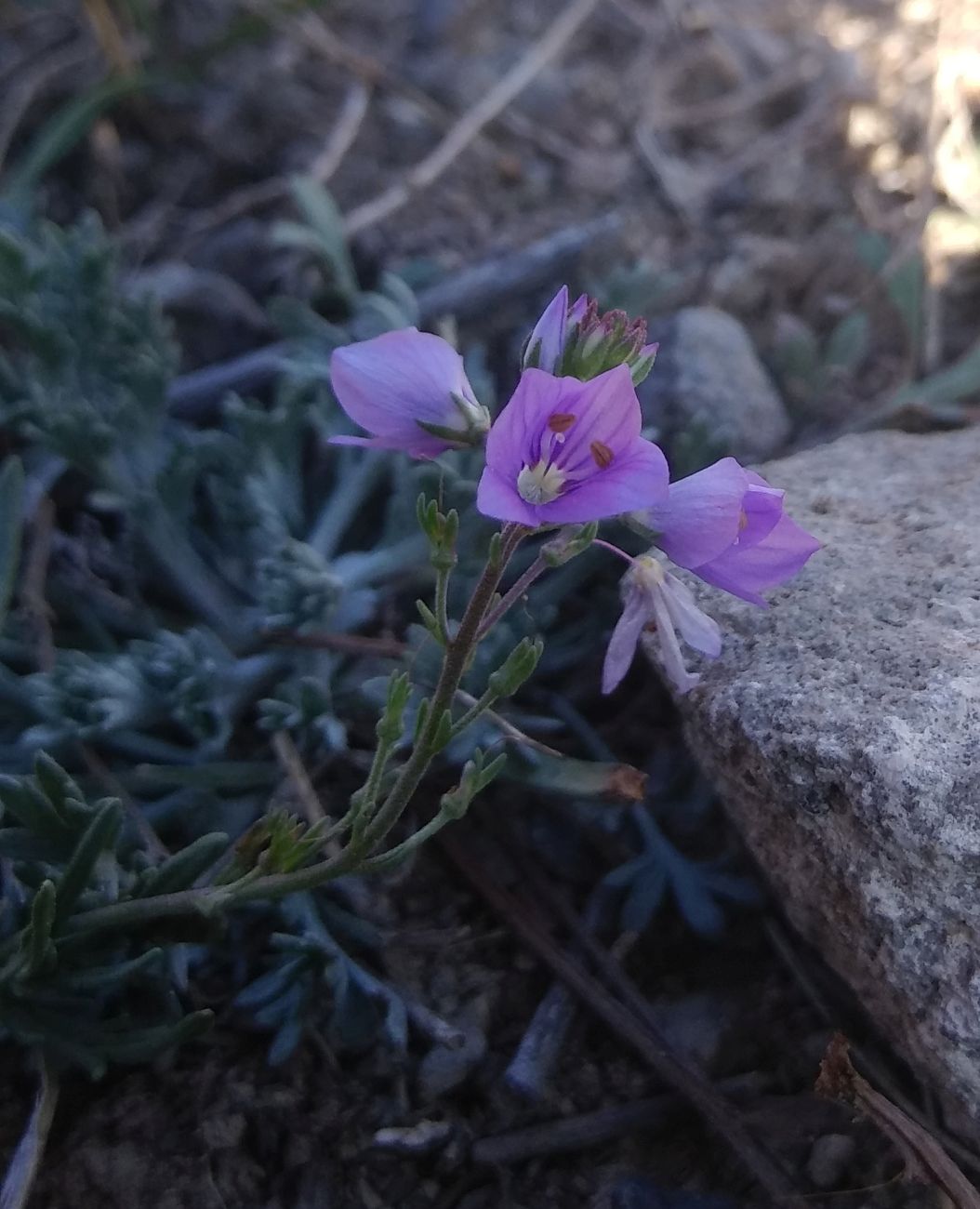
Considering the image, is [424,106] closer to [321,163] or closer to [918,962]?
[321,163]

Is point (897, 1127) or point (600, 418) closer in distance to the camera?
point (600, 418)

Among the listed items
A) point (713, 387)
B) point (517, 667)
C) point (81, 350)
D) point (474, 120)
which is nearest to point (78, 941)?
point (517, 667)

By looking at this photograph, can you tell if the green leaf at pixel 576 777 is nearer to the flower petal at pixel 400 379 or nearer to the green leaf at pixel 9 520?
the flower petal at pixel 400 379

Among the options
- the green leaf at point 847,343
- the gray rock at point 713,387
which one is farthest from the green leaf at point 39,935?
the green leaf at point 847,343

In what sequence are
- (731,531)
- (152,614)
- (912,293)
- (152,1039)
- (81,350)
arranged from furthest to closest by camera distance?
1. (912,293)
2. (81,350)
3. (152,614)
4. (152,1039)
5. (731,531)

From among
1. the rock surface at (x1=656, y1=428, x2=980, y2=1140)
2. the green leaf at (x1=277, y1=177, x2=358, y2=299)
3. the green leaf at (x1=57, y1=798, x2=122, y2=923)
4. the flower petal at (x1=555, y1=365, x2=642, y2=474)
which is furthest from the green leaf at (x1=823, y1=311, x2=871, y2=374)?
the green leaf at (x1=57, y1=798, x2=122, y2=923)

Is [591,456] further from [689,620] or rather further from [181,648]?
[181,648]
